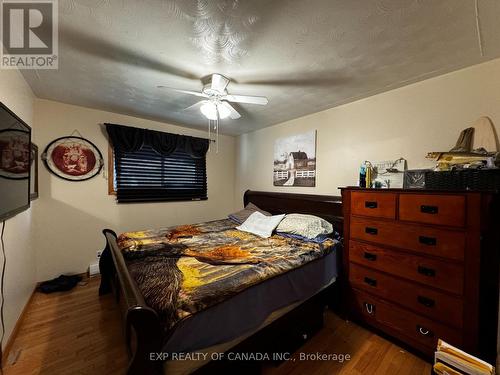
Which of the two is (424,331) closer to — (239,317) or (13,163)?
(239,317)

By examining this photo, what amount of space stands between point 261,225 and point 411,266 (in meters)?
1.55

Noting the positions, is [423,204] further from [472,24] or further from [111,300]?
[111,300]

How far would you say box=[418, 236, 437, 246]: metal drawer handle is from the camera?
4.99 ft

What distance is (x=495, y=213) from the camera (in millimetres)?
1351

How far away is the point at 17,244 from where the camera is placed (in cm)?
185

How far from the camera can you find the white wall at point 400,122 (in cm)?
174

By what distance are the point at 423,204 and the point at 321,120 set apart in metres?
1.74

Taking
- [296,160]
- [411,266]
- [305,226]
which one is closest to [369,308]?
[411,266]

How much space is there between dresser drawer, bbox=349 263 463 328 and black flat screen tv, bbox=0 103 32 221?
2741 millimetres

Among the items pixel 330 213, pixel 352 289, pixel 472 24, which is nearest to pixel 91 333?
pixel 352 289

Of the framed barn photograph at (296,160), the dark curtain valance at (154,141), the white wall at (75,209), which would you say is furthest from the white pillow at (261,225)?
the dark curtain valance at (154,141)

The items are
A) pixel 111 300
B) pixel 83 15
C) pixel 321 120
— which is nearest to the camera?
pixel 83 15

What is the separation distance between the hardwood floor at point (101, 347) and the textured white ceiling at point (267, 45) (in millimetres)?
2397

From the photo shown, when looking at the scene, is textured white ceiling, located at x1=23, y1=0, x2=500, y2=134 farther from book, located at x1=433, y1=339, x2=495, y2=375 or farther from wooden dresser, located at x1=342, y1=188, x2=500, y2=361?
book, located at x1=433, y1=339, x2=495, y2=375
